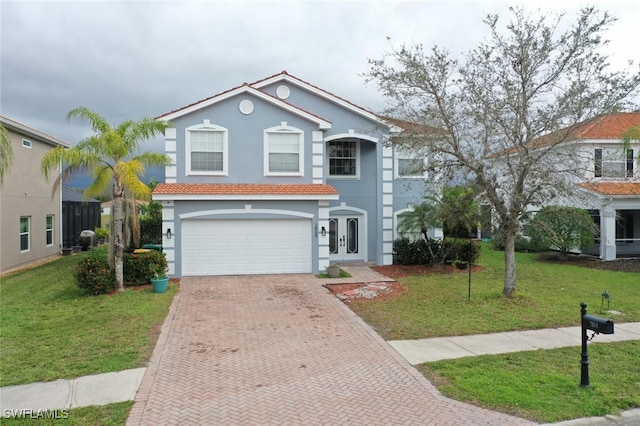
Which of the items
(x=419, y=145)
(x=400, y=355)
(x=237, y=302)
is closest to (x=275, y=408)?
(x=400, y=355)

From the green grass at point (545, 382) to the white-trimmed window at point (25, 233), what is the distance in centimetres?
2047

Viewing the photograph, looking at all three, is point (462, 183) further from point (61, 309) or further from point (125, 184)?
point (61, 309)

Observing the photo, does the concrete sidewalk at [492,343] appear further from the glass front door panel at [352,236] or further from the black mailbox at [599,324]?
the glass front door panel at [352,236]

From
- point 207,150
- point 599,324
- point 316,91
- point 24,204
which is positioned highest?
point 316,91

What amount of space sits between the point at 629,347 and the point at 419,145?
21.8ft

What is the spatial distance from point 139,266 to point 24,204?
9.96 metres

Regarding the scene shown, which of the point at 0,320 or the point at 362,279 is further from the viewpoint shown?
the point at 362,279

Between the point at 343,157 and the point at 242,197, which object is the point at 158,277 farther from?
the point at 343,157

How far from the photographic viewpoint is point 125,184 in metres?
13.3

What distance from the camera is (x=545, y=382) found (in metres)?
6.58

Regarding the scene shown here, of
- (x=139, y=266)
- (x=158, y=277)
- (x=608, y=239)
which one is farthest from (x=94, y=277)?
(x=608, y=239)

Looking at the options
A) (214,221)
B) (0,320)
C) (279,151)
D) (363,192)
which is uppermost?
(279,151)

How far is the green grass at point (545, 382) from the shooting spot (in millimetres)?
5812

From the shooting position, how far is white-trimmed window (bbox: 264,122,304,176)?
1725 cm
